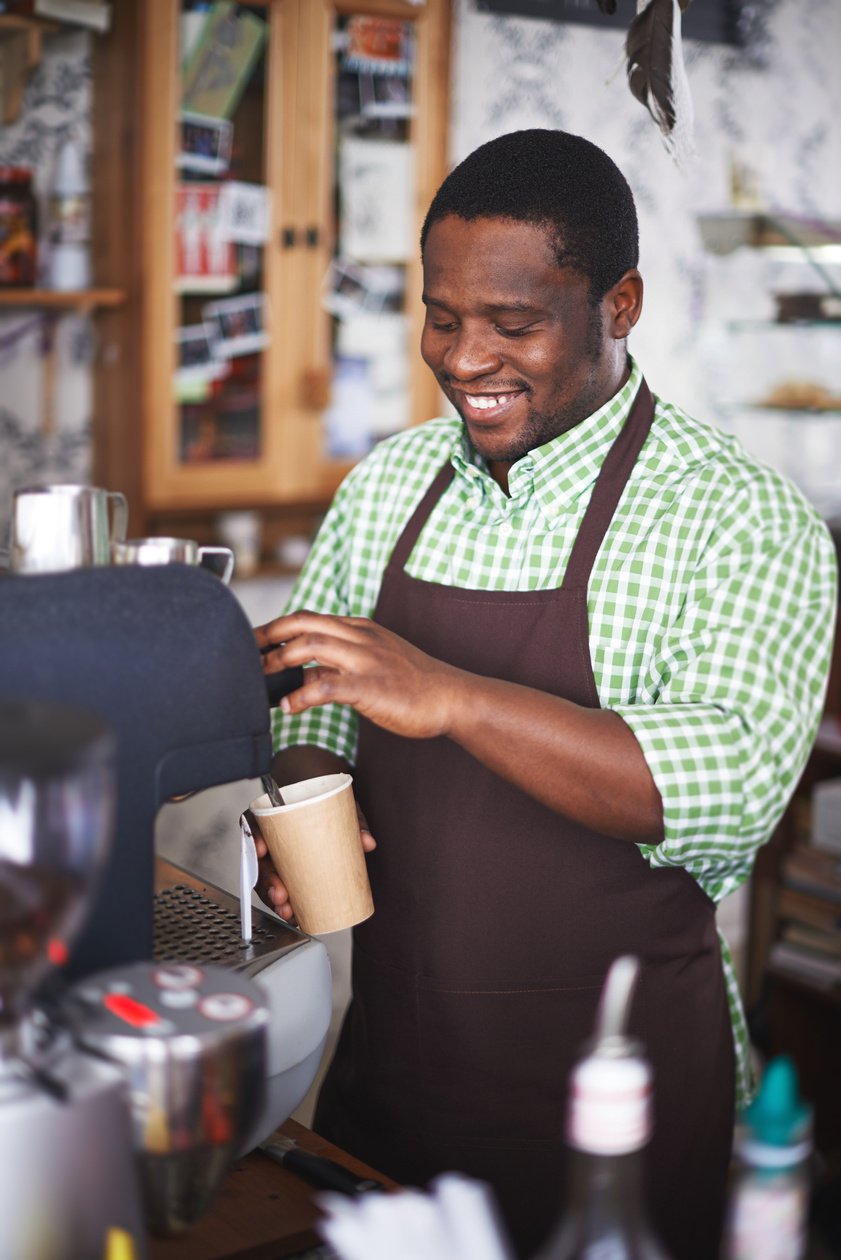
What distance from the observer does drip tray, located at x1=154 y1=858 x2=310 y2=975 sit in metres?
1.24

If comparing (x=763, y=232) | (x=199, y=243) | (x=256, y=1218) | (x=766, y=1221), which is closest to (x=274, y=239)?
(x=199, y=243)

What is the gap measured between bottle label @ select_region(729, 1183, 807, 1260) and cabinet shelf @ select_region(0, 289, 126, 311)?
266 cm

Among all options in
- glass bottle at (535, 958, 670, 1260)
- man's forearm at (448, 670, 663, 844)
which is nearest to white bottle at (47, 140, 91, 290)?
man's forearm at (448, 670, 663, 844)

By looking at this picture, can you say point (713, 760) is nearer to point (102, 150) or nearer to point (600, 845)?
point (600, 845)

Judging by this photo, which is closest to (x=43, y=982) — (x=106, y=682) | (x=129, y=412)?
(x=106, y=682)

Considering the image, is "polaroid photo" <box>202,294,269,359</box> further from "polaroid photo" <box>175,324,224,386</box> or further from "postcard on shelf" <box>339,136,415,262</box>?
"postcard on shelf" <box>339,136,415,262</box>

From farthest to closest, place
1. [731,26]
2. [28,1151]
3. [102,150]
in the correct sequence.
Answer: [731,26]
[102,150]
[28,1151]

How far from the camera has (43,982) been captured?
2.76 ft

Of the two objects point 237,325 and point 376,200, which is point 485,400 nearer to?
point 237,325

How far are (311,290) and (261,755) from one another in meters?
2.64

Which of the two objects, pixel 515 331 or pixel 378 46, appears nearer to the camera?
pixel 515 331

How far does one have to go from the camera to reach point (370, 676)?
3.81ft

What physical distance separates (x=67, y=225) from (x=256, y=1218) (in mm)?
2539

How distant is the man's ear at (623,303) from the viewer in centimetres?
146
